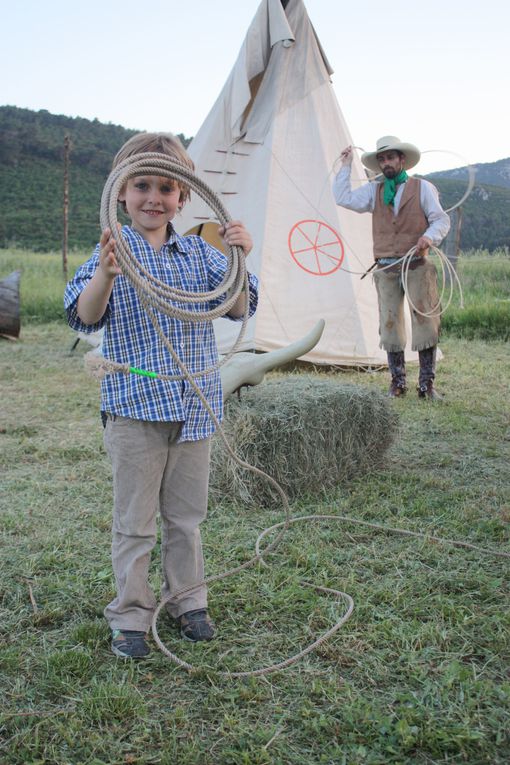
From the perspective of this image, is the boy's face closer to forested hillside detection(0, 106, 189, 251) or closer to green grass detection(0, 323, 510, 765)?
green grass detection(0, 323, 510, 765)

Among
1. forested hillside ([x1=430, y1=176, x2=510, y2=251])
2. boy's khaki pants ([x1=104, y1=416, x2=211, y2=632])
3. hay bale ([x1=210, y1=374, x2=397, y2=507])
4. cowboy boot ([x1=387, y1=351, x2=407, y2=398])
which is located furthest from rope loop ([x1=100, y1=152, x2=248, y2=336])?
forested hillside ([x1=430, y1=176, x2=510, y2=251])

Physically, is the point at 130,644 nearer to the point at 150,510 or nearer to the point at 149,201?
the point at 150,510

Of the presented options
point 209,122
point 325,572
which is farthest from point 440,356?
point 325,572

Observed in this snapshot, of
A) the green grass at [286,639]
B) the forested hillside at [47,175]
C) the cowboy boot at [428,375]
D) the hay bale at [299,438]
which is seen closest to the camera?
the green grass at [286,639]

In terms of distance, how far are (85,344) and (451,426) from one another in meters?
5.10

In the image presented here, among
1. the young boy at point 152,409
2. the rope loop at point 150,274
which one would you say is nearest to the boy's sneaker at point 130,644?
the young boy at point 152,409

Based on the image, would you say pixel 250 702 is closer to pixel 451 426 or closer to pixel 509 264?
pixel 451 426

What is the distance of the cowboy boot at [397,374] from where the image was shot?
17.9 ft

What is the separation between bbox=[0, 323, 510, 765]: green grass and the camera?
1601 mm

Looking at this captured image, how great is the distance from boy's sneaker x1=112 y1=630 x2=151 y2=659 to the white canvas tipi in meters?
4.36

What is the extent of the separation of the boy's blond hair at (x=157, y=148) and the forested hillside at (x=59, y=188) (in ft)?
91.5

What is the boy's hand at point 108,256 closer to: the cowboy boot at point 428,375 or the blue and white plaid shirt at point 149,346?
the blue and white plaid shirt at point 149,346

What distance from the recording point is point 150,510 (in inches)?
79.4

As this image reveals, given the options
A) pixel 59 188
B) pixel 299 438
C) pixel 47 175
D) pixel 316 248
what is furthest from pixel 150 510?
pixel 47 175
